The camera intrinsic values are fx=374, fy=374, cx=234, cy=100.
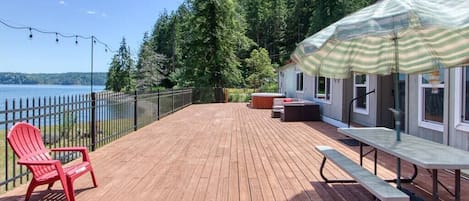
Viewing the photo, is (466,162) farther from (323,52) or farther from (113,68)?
(113,68)

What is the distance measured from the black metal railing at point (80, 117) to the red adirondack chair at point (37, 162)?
0.37 meters

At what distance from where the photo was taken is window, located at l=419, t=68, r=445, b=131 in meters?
5.77

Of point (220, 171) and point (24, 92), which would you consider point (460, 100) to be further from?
point (24, 92)

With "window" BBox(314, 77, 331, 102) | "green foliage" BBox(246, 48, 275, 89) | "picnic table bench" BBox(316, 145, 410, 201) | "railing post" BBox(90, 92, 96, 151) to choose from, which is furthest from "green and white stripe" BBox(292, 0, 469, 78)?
"green foliage" BBox(246, 48, 275, 89)

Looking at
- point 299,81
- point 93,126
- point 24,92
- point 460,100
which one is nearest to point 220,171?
point 93,126

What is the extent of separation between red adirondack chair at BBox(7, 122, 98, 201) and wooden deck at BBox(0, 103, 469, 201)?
1.28ft

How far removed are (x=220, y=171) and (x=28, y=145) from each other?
2425mm

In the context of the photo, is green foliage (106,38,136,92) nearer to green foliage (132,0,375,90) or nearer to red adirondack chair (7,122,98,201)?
green foliage (132,0,375,90)

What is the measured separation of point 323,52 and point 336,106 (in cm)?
638

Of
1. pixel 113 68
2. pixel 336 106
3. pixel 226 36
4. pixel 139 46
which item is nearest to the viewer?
pixel 336 106

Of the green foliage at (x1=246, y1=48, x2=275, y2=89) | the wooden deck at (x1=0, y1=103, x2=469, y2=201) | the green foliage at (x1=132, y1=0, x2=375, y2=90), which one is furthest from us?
the green foliage at (x1=246, y1=48, x2=275, y2=89)

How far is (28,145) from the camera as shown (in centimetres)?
389

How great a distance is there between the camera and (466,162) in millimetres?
2846

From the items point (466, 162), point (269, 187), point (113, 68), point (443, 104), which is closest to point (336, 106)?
point (443, 104)
